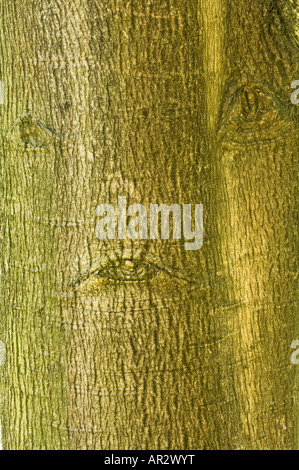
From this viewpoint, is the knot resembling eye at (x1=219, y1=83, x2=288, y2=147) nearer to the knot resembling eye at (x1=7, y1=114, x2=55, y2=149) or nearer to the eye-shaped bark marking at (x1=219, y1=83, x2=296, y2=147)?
the eye-shaped bark marking at (x1=219, y1=83, x2=296, y2=147)

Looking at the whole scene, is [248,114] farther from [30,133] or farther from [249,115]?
[30,133]

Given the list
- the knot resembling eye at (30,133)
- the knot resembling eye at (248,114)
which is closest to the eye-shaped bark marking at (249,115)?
the knot resembling eye at (248,114)

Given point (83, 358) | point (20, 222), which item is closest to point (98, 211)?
point (20, 222)

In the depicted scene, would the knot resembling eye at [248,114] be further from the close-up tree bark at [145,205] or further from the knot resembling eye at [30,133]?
the knot resembling eye at [30,133]

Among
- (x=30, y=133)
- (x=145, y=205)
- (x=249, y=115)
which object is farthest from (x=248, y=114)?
(x=30, y=133)

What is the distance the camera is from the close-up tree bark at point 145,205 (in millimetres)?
1082

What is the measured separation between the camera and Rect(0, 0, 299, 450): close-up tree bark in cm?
108

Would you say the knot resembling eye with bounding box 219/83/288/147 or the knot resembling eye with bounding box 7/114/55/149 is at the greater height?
the knot resembling eye with bounding box 219/83/288/147

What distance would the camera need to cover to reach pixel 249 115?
1.18m

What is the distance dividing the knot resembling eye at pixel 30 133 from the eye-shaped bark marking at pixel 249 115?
0.36m

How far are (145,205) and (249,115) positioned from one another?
0.31 m

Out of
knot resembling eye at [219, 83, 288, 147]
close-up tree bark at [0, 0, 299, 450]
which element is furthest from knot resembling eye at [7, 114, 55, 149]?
knot resembling eye at [219, 83, 288, 147]

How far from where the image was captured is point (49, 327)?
1.16 meters
